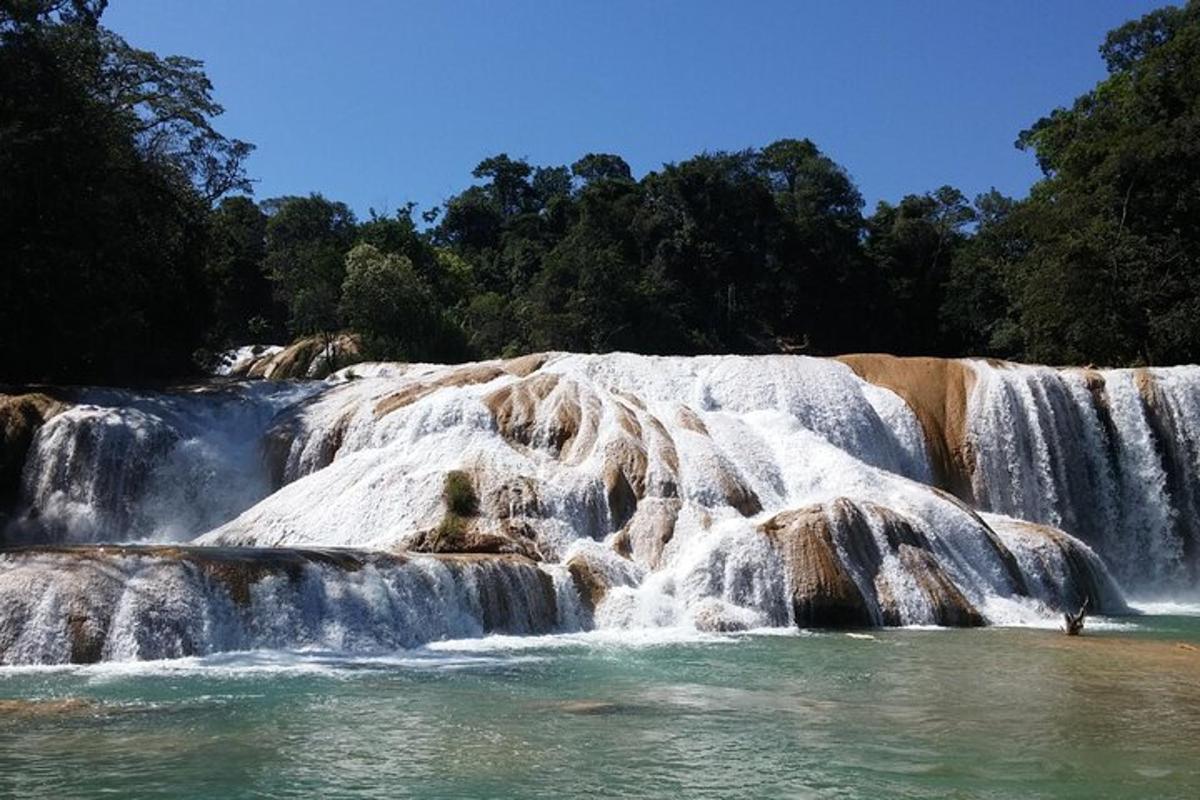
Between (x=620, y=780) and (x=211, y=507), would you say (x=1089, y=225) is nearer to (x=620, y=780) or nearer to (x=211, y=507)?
(x=211, y=507)

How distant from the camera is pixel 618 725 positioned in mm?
11062

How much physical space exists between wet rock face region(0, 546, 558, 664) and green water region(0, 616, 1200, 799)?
2.15 feet

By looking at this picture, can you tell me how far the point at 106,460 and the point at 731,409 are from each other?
13.1 meters

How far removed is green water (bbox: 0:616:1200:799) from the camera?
9.10 meters

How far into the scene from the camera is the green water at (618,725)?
29.9ft

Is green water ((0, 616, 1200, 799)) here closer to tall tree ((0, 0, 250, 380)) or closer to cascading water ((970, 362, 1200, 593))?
cascading water ((970, 362, 1200, 593))

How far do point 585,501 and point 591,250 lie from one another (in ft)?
111

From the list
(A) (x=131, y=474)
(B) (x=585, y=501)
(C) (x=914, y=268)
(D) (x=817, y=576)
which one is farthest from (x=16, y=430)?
(C) (x=914, y=268)

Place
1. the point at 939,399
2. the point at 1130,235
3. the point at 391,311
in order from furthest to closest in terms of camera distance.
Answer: the point at 391,311 < the point at 1130,235 < the point at 939,399

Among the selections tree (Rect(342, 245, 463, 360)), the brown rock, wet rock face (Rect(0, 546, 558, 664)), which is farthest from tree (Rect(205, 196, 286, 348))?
wet rock face (Rect(0, 546, 558, 664))

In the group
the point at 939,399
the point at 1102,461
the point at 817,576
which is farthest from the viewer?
the point at 939,399

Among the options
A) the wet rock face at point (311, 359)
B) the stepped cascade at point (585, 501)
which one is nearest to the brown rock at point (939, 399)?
the stepped cascade at point (585, 501)

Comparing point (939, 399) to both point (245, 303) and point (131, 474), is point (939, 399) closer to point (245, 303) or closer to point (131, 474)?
point (131, 474)

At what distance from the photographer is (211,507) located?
24.6m
